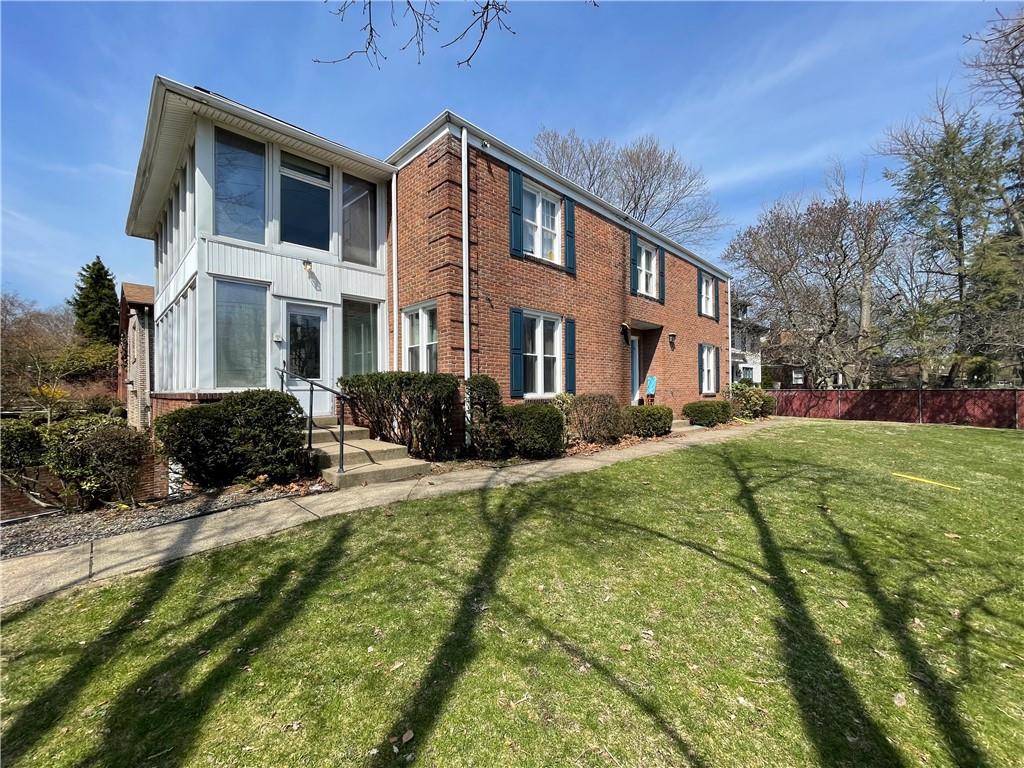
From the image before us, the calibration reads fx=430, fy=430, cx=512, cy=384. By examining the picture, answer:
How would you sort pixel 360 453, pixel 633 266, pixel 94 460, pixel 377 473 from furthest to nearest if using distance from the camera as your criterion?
pixel 633 266, pixel 360 453, pixel 377 473, pixel 94 460

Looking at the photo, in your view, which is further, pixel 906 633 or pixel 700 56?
pixel 700 56

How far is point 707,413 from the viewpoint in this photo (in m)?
13.5

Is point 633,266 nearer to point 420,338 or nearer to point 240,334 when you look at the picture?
point 420,338

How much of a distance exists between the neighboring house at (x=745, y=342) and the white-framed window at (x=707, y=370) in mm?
10233

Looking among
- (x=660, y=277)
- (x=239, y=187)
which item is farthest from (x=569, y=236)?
(x=239, y=187)

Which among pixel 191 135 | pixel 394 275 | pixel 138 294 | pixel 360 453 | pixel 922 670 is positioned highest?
pixel 191 135

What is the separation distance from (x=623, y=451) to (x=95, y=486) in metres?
7.61

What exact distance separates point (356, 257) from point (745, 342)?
3113 cm

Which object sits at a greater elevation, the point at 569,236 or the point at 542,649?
the point at 569,236

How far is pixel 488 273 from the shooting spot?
8.23 metres

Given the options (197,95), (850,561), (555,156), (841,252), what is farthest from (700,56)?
(841,252)

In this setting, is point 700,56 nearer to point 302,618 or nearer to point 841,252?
point 302,618

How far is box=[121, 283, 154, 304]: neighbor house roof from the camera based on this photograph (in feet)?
42.0

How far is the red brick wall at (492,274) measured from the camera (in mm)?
7711
